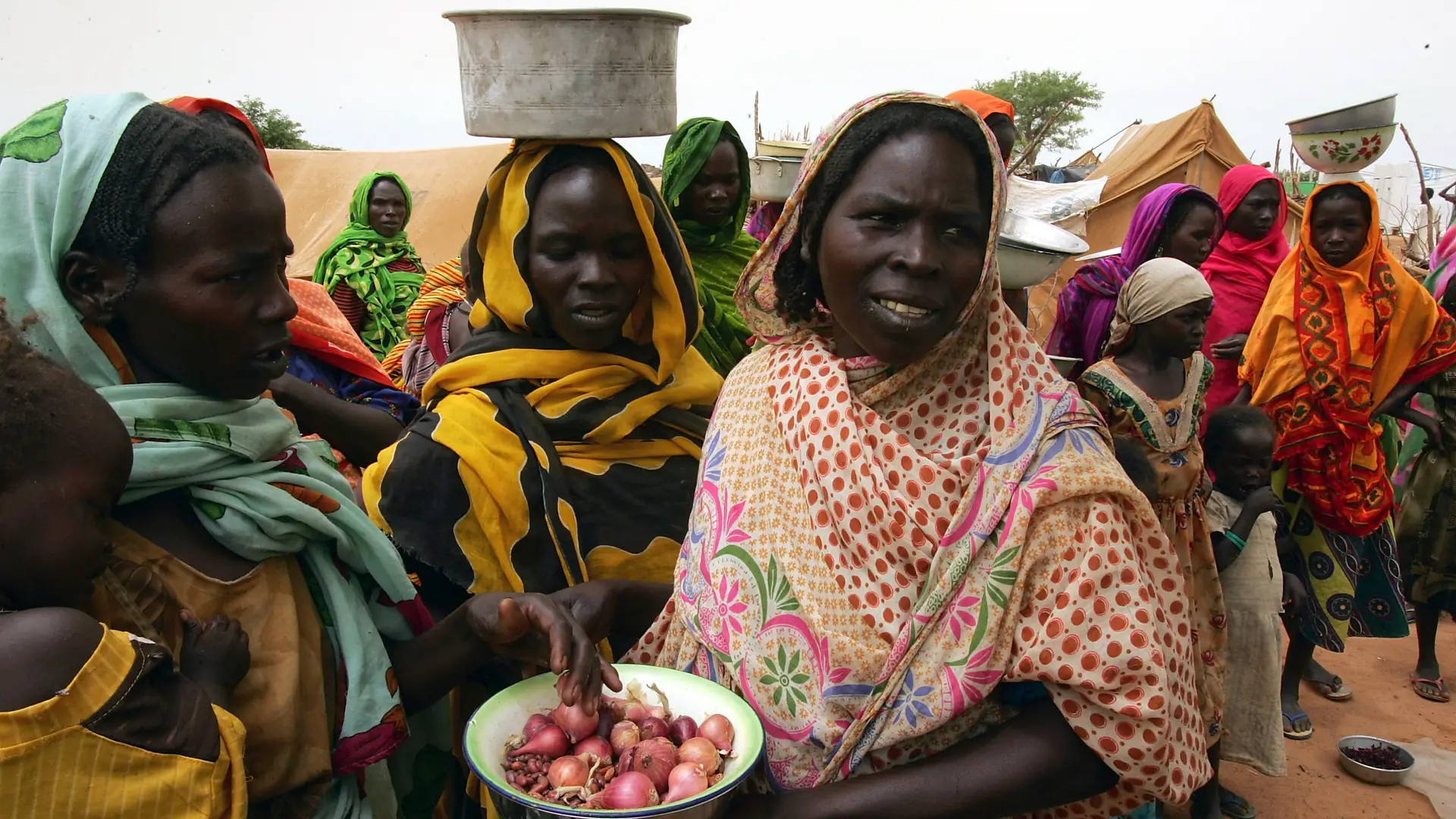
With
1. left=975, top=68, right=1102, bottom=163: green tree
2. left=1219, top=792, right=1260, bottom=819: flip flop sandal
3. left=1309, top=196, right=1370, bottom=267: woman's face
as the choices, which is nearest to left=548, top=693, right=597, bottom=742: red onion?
left=1219, top=792, right=1260, bottom=819: flip flop sandal

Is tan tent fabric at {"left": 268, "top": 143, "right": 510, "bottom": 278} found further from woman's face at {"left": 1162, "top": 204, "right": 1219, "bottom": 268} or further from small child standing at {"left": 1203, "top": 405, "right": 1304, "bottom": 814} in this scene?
small child standing at {"left": 1203, "top": 405, "right": 1304, "bottom": 814}

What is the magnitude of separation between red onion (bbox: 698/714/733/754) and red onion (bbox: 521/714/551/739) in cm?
23

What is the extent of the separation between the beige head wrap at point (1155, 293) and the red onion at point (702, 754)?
9.09 ft

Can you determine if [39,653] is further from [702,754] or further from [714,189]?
[714,189]

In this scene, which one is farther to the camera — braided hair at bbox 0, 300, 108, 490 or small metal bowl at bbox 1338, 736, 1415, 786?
small metal bowl at bbox 1338, 736, 1415, 786

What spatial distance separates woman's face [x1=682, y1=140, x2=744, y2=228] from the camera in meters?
4.16

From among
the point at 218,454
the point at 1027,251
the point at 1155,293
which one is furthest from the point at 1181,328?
the point at 218,454

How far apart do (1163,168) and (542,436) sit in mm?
11193

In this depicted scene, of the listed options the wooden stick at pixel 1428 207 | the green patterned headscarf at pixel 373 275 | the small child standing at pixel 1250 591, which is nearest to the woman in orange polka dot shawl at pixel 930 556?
the small child standing at pixel 1250 591

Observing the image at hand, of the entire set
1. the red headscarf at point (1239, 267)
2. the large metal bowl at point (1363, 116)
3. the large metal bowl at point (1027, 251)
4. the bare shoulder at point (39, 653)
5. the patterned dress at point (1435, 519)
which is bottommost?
the patterned dress at point (1435, 519)

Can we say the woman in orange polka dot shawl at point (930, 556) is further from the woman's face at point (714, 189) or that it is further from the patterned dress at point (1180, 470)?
the woman's face at point (714, 189)

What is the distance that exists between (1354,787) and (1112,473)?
153 inches

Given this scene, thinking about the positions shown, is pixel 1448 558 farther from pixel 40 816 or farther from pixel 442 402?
pixel 40 816

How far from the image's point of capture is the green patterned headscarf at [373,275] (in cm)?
696
